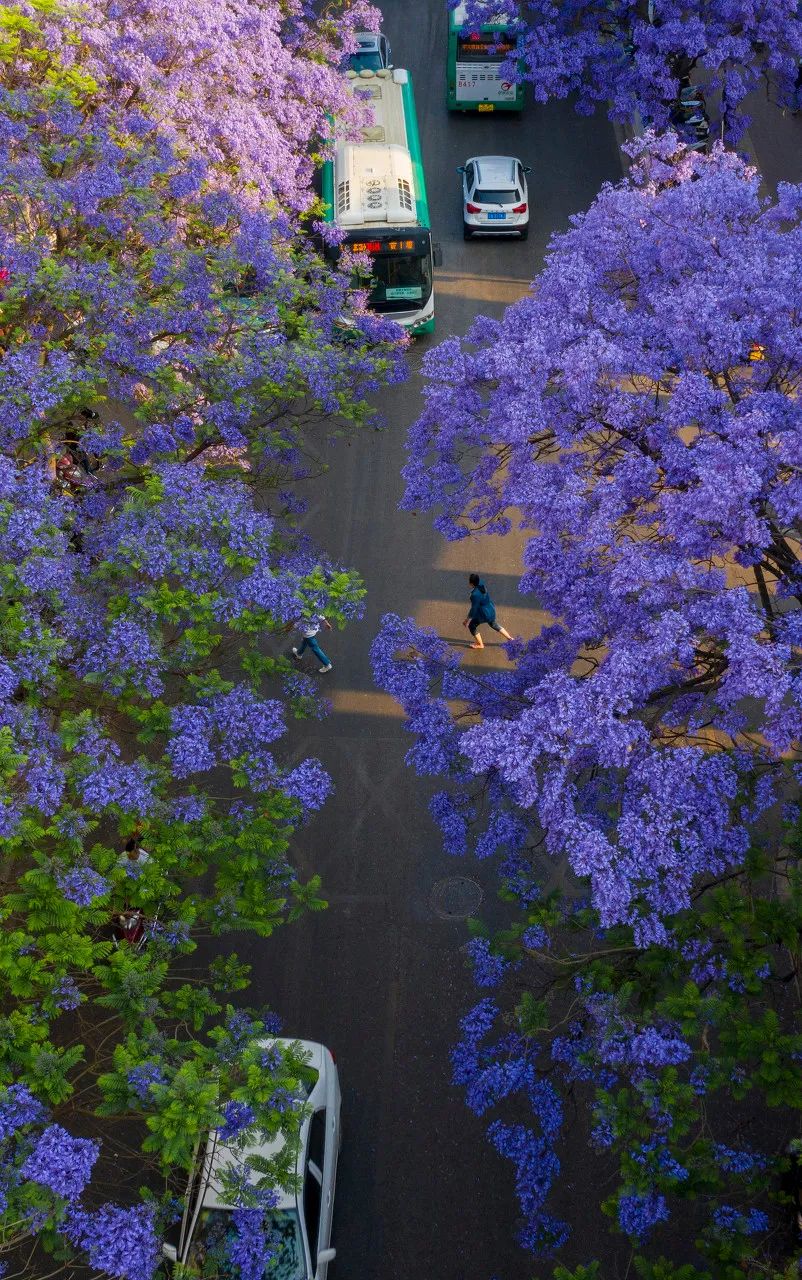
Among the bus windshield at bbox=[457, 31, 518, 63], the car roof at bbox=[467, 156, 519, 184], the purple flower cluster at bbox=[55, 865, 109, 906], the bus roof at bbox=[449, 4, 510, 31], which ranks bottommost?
the purple flower cluster at bbox=[55, 865, 109, 906]

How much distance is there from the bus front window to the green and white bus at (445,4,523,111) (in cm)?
627

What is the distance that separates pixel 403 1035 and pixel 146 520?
652cm

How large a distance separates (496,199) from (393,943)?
15312mm

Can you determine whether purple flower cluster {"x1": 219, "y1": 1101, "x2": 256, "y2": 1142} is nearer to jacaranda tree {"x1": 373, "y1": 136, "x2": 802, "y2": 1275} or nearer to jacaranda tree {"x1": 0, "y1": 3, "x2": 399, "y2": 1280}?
jacaranda tree {"x1": 0, "y1": 3, "x2": 399, "y2": 1280}

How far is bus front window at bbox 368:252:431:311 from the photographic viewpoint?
1742 cm

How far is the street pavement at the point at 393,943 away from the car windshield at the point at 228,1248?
1343mm

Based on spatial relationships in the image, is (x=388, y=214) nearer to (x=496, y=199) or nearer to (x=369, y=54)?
(x=496, y=199)

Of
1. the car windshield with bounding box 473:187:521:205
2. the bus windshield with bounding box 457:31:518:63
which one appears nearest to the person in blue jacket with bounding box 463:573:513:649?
the car windshield with bounding box 473:187:521:205

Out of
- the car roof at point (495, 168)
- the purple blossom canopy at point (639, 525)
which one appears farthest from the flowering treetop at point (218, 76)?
the purple blossom canopy at point (639, 525)

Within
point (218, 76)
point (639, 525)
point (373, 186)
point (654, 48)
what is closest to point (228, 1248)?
point (639, 525)

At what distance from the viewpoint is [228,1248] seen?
296 inches

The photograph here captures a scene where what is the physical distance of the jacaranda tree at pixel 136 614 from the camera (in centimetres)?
709

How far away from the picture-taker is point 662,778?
26.0 feet

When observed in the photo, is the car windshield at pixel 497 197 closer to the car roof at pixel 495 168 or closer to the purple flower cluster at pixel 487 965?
the car roof at pixel 495 168
